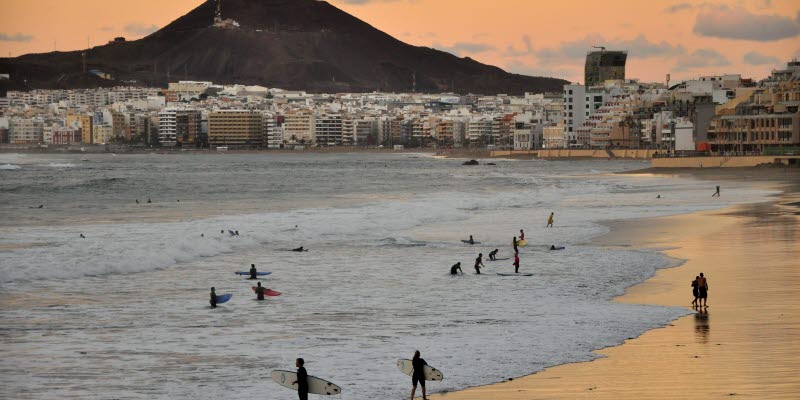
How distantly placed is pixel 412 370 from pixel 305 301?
8.74 m

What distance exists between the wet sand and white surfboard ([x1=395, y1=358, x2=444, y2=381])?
38cm

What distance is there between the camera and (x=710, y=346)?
1850 cm

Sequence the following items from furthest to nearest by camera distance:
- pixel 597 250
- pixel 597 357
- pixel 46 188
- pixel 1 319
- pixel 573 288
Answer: pixel 46 188 < pixel 597 250 < pixel 573 288 < pixel 1 319 < pixel 597 357

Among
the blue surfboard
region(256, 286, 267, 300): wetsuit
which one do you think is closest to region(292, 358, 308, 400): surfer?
the blue surfboard

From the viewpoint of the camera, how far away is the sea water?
58.5ft

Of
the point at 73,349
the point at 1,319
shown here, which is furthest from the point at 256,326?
the point at 1,319

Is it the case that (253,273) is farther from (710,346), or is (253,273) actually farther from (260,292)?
(710,346)

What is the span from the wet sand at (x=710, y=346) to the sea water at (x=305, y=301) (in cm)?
62

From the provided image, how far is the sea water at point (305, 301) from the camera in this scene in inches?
703

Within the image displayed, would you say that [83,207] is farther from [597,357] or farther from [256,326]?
[597,357]

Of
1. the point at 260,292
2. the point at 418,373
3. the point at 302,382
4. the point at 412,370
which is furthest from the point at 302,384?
the point at 260,292

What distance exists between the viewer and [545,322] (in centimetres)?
2170

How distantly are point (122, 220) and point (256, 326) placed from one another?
32.9 m

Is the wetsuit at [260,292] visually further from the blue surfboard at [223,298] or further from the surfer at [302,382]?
the surfer at [302,382]
